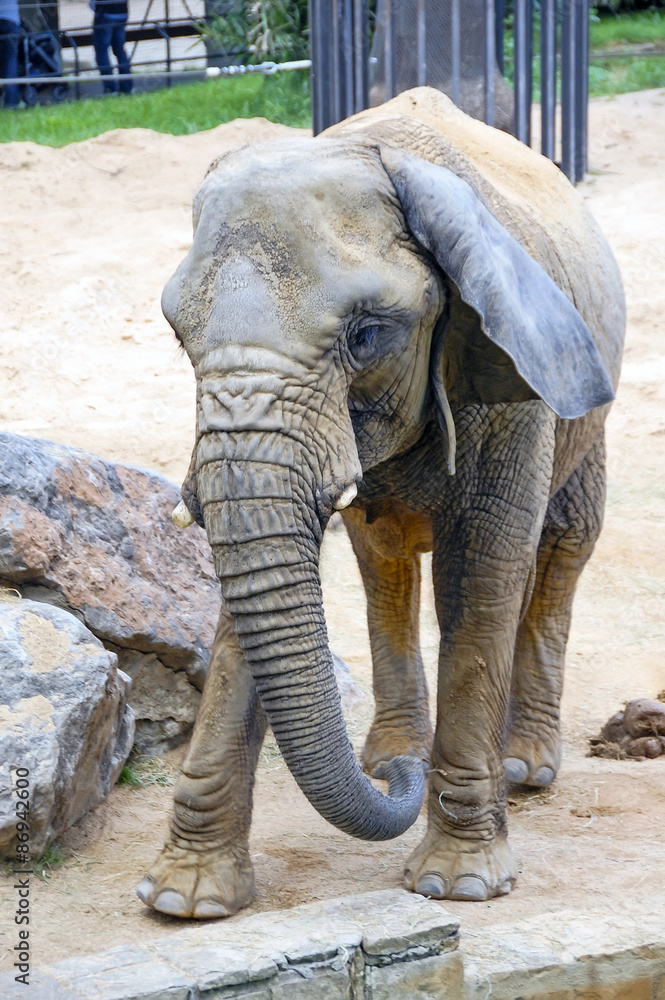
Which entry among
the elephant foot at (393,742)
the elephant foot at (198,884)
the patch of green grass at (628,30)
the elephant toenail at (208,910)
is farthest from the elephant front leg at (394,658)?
the patch of green grass at (628,30)

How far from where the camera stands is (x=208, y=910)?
3.91 m

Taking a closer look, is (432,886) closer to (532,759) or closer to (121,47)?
(532,759)

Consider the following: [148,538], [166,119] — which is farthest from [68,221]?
[148,538]

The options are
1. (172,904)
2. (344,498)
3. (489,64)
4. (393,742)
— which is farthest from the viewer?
(489,64)

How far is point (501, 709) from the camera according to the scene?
4.20 m

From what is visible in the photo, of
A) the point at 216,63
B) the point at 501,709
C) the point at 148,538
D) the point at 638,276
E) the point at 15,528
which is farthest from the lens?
the point at 216,63

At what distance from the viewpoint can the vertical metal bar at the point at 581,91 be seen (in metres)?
13.0

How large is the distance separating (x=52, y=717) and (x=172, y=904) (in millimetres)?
712

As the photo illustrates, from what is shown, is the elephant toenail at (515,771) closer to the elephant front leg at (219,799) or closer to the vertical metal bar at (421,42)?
the elephant front leg at (219,799)

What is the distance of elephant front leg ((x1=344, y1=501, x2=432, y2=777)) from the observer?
525cm

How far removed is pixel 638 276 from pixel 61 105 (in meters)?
9.26

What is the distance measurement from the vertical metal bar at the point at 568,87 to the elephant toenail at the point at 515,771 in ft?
28.4

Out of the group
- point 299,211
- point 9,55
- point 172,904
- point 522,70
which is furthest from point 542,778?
point 9,55

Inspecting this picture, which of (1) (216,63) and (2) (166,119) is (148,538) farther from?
(1) (216,63)
